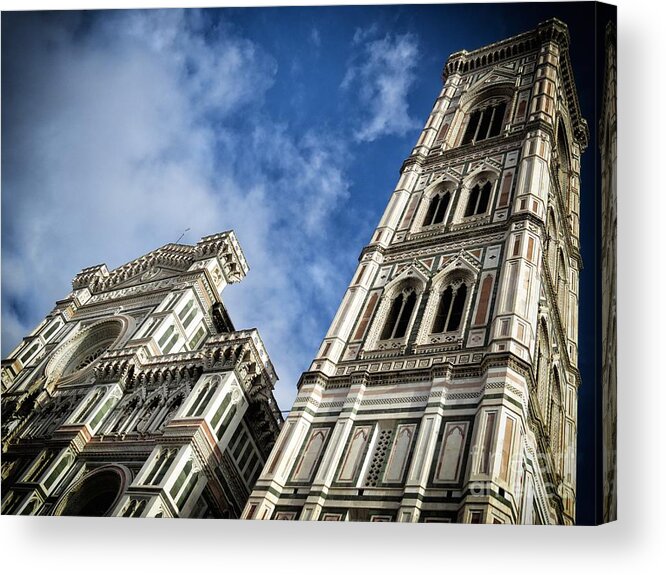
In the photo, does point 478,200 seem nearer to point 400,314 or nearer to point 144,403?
point 400,314

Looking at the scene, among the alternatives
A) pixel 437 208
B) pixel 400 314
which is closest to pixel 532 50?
pixel 437 208

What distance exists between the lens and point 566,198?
20.6m

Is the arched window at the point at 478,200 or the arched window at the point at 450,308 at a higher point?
the arched window at the point at 478,200

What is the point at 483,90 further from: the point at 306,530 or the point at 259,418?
the point at 306,530

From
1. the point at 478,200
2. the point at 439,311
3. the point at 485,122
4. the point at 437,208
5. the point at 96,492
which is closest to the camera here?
the point at 439,311

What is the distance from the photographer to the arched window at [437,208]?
18458 mm

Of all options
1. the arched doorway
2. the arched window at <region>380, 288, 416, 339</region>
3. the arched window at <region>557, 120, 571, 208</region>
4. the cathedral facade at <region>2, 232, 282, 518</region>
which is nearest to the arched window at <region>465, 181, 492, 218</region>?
the arched window at <region>557, 120, 571, 208</region>

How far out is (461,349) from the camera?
13422mm

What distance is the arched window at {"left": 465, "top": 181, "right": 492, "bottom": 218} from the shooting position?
18.1 meters

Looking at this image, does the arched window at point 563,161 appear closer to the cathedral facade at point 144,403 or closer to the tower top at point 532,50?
the tower top at point 532,50

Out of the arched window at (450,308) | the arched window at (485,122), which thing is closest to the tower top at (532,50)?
the arched window at (485,122)

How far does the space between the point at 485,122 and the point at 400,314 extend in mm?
9499

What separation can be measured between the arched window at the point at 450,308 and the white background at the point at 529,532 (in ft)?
14.9

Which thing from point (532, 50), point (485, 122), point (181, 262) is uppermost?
point (485, 122)
